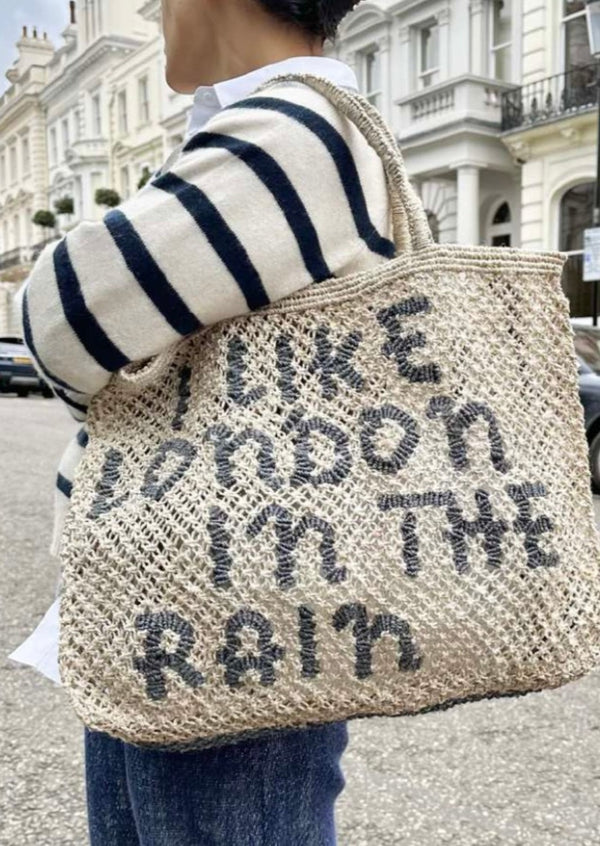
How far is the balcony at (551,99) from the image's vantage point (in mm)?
14792

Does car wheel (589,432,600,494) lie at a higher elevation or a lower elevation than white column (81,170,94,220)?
lower

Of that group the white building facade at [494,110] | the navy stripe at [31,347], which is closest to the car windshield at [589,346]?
the navy stripe at [31,347]

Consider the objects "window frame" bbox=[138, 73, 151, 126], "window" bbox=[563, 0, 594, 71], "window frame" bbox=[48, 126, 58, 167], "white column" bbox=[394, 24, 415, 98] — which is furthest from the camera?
"window frame" bbox=[48, 126, 58, 167]

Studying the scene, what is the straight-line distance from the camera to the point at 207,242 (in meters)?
0.84

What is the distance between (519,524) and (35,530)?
4.80 metres

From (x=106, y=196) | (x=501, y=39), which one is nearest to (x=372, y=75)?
(x=501, y=39)

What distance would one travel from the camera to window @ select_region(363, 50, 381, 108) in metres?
18.8

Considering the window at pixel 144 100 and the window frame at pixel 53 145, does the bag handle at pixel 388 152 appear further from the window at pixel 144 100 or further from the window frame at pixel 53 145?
the window frame at pixel 53 145

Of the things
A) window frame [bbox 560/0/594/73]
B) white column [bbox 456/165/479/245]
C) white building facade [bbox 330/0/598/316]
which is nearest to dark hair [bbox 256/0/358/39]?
white building facade [bbox 330/0/598/316]

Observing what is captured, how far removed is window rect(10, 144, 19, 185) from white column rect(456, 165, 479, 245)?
3117 centimetres

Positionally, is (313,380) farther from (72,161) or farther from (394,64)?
(72,161)

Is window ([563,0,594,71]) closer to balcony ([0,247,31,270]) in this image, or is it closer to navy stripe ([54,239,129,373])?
navy stripe ([54,239,129,373])

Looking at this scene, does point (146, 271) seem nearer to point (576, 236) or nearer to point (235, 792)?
point (235, 792)

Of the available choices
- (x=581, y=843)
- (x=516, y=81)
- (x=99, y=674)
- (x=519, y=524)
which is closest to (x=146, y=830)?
(x=99, y=674)
